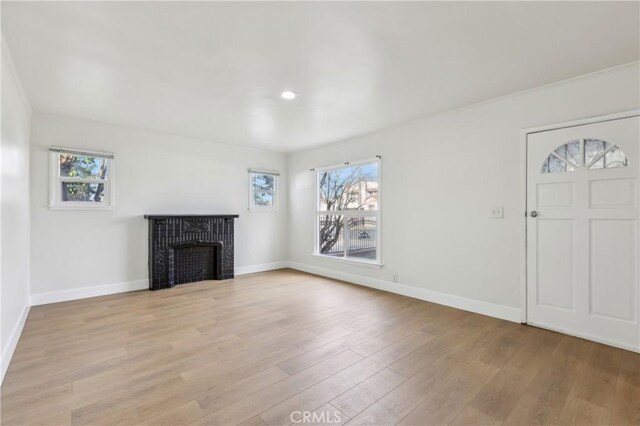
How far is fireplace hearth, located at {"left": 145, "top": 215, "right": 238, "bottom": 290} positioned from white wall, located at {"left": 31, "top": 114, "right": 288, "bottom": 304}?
24cm

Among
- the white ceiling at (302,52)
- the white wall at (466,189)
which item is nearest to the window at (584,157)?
the white wall at (466,189)

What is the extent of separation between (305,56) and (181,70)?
113cm

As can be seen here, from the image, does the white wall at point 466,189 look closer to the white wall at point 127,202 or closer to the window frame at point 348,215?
the window frame at point 348,215

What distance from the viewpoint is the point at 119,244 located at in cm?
450

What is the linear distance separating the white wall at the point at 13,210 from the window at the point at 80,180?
1.39 ft

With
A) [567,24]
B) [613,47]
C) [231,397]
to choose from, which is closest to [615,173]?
[613,47]

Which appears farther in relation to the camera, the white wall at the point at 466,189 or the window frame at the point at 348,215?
the window frame at the point at 348,215

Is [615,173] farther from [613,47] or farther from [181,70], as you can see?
[181,70]

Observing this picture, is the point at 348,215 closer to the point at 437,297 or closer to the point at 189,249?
the point at 437,297

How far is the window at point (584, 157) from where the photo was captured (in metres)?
2.72

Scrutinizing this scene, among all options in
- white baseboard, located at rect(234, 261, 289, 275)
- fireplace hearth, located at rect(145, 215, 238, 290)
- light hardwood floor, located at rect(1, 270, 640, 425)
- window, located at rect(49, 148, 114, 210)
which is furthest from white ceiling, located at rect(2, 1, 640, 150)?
white baseboard, located at rect(234, 261, 289, 275)

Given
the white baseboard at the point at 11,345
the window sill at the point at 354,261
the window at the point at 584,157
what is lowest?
the white baseboard at the point at 11,345

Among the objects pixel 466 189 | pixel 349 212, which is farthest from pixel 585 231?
pixel 349 212

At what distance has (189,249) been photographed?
16.6ft
